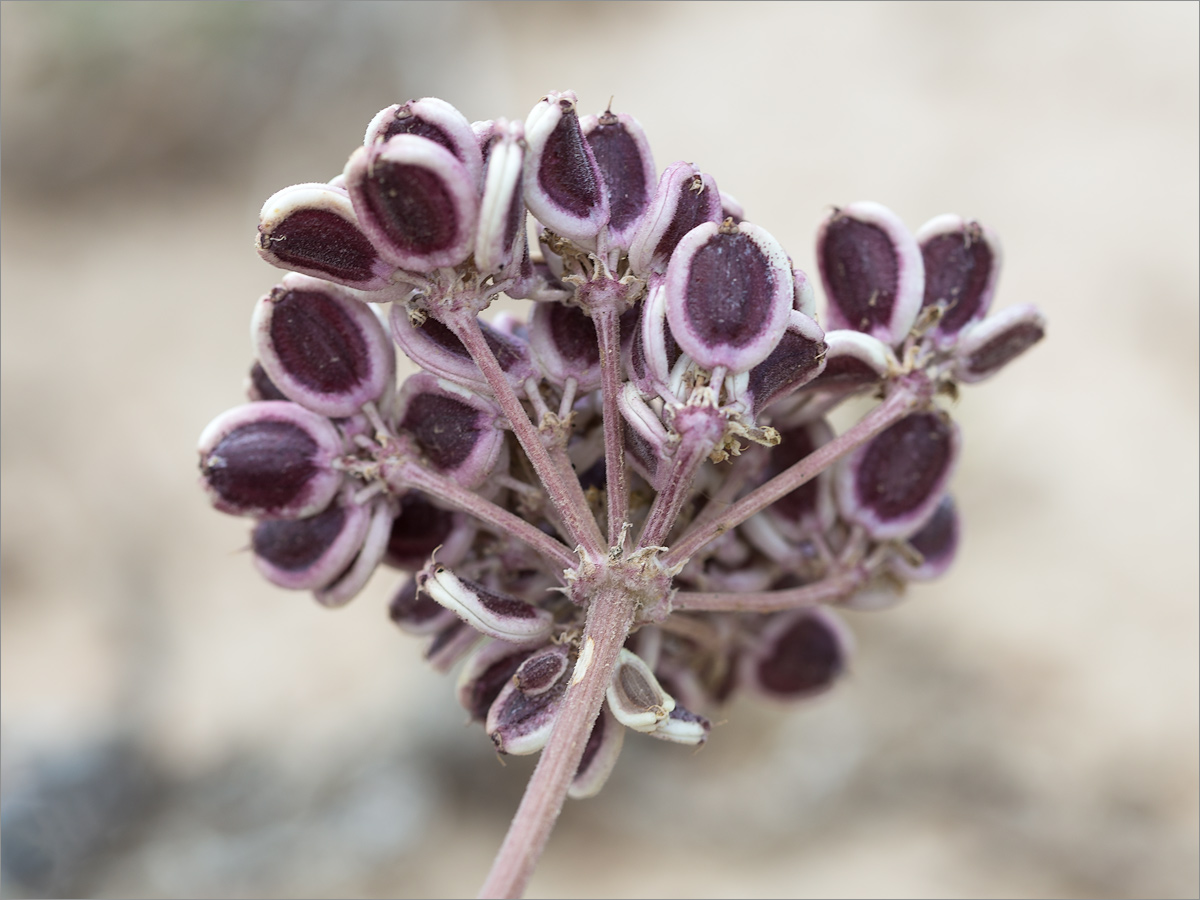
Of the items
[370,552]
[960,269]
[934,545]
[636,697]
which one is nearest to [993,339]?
[960,269]

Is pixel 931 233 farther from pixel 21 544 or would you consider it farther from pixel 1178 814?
pixel 21 544

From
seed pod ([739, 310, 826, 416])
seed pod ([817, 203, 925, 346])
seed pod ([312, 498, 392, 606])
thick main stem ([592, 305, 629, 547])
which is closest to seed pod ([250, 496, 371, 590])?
seed pod ([312, 498, 392, 606])

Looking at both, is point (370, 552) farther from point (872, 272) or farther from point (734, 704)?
point (734, 704)

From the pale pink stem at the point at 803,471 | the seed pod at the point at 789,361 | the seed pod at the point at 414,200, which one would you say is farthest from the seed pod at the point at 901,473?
the seed pod at the point at 414,200

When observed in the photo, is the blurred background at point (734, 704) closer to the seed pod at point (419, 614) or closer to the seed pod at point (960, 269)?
the seed pod at point (419, 614)

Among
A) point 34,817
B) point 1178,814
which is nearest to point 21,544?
point 34,817

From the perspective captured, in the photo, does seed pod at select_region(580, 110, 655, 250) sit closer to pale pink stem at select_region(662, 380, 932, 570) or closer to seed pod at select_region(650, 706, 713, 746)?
pale pink stem at select_region(662, 380, 932, 570)

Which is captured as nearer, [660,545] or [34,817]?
[660,545]
